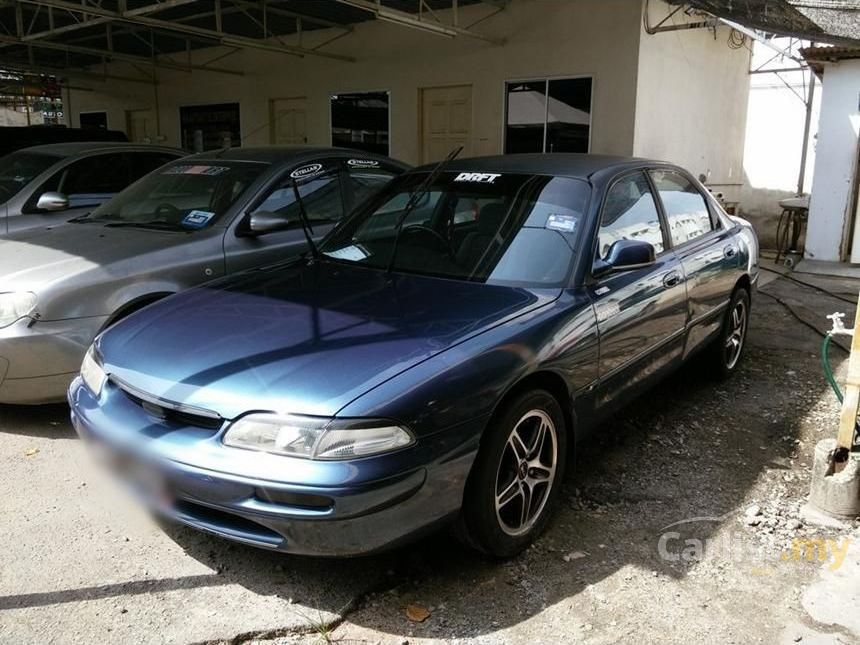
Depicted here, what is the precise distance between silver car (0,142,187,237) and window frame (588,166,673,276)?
4461mm

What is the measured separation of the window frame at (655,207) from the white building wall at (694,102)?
19.0 ft

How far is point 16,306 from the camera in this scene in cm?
392

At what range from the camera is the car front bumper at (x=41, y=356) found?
3883 mm

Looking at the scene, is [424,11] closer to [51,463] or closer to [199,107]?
[199,107]

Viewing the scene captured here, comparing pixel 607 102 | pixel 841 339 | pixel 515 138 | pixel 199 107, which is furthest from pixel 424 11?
pixel 841 339

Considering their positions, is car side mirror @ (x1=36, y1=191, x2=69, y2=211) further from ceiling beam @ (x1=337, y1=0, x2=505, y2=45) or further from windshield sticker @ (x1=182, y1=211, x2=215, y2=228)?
ceiling beam @ (x1=337, y1=0, x2=505, y2=45)

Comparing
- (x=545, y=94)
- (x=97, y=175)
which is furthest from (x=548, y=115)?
(x=97, y=175)

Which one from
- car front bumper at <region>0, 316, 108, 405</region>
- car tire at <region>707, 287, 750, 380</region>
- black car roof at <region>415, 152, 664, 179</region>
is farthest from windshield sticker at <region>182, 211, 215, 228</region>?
car tire at <region>707, 287, 750, 380</region>

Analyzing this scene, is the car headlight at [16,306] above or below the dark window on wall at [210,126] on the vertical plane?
below

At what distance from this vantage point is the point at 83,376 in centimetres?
318

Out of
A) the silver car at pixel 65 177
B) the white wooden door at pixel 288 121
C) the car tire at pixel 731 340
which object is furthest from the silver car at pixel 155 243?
the white wooden door at pixel 288 121

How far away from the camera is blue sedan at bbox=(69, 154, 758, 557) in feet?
8.02

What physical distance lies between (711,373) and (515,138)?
20.9ft

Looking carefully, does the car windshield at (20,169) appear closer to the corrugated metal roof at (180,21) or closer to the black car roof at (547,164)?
the corrugated metal roof at (180,21)
